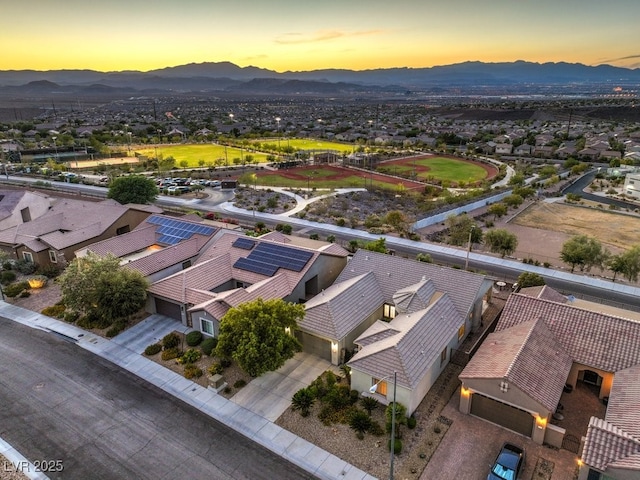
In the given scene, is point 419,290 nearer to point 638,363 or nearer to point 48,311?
point 638,363

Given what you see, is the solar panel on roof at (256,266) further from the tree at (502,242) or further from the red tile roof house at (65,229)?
the tree at (502,242)

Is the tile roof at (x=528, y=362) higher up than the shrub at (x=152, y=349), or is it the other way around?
the tile roof at (x=528, y=362)

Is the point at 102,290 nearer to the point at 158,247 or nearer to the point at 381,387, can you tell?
the point at 158,247

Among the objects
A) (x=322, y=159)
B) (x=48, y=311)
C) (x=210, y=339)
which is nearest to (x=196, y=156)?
(x=322, y=159)

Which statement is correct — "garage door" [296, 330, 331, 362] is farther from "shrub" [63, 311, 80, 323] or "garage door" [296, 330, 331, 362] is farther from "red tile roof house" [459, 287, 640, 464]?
"shrub" [63, 311, 80, 323]

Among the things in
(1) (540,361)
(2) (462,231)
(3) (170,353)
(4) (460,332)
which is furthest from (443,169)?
(3) (170,353)

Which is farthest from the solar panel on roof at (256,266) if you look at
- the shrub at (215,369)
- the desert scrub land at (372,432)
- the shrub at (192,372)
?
the desert scrub land at (372,432)

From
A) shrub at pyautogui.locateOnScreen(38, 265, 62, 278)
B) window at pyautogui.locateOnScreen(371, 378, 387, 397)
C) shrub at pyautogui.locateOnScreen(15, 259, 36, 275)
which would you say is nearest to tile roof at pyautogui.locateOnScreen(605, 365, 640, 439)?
window at pyautogui.locateOnScreen(371, 378, 387, 397)
